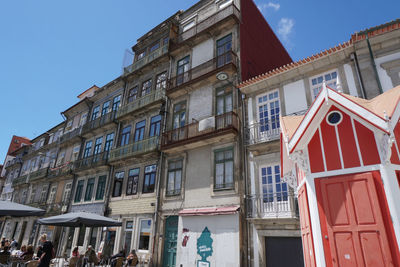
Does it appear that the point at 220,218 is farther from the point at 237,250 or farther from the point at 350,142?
the point at 350,142

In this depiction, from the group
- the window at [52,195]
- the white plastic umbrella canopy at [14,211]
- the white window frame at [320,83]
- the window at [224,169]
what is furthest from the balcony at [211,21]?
the window at [52,195]

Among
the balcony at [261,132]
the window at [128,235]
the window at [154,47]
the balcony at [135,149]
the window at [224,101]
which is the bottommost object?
the window at [128,235]

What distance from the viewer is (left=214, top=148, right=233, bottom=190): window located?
1252cm

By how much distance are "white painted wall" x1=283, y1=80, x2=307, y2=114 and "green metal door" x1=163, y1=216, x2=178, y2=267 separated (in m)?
8.33

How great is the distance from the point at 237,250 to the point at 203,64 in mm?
10497

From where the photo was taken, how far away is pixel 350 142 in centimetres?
565

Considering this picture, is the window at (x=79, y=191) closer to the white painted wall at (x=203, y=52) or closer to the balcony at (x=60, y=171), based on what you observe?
the balcony at (x=60, y=171)

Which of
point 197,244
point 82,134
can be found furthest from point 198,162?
point 82,134

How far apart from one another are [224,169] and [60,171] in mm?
18713

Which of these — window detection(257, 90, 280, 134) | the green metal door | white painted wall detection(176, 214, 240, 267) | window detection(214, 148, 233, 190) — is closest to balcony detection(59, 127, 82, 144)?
the green metal door

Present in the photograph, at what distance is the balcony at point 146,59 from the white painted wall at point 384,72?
13.4 m

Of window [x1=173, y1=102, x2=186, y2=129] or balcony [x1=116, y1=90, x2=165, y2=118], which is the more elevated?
balcony [x1=116, y1=90, x2=165, y2=118]

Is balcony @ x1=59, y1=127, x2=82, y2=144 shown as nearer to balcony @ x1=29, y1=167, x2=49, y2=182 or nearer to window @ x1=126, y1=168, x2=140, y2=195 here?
balcony @ x1=29, y1=167, x2=49, y2=182

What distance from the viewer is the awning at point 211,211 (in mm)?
11336
